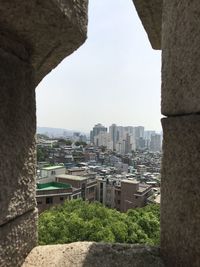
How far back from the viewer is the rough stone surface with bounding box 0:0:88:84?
3.69ft

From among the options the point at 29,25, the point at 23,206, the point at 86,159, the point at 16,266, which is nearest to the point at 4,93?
the point at 29,25

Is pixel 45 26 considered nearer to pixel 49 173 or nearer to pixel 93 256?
pixel 93 256

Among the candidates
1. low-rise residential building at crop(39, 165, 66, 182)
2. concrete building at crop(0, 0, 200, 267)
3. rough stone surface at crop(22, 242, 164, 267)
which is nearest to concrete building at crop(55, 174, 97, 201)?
low-rise residential building at crop(39, 165, 66, 182)

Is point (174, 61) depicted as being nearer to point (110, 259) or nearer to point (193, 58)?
point (193, 58)

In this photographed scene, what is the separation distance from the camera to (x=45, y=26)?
4.11ft

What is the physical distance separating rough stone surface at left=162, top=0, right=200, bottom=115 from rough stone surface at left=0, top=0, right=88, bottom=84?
0.44 meters

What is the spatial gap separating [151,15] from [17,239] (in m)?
1.59

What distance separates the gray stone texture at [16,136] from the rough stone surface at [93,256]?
0.25 m

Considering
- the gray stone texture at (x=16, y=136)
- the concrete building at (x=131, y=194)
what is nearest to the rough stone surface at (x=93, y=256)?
the gray stone texture at (x=16, y=136)

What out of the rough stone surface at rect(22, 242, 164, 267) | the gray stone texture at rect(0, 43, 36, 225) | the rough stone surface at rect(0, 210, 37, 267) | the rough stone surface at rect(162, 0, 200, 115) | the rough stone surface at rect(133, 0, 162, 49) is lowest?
the rough stone surface at rect(22, 242, 164, 267)

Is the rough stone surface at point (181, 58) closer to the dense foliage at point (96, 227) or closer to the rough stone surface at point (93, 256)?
the rough stone surface at point (93, 256)

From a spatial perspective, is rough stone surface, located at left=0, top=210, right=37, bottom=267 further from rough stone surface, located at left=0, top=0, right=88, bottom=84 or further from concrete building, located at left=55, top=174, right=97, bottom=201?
concrete building, located at left=55, top=174, right=97, bottom=201

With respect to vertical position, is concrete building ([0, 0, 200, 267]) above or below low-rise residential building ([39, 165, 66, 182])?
above

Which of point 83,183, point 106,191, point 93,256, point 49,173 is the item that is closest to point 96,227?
point 93,256
